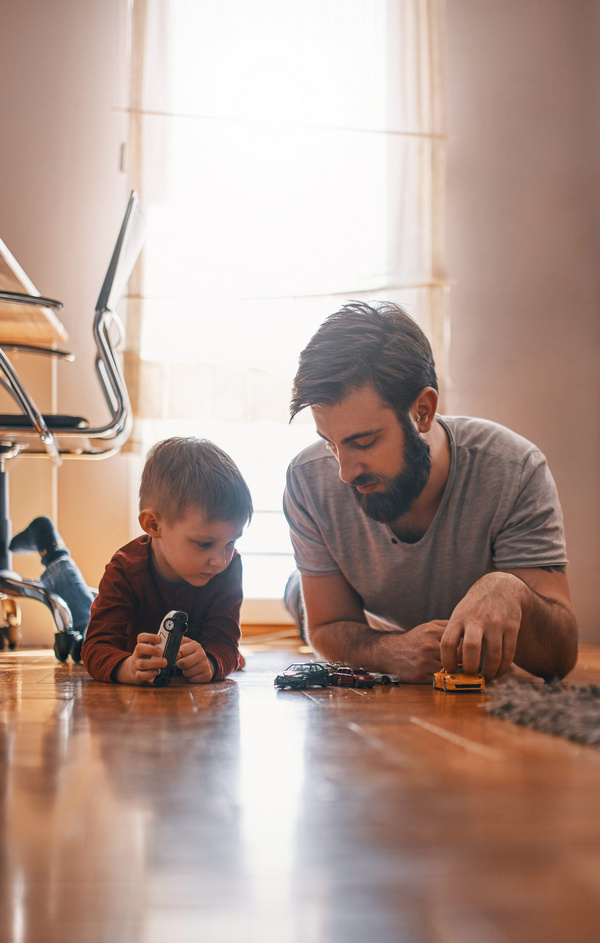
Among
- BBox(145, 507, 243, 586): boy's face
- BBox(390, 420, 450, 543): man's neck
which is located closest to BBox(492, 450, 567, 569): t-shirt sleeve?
BBox(390, 420, 450, 543): man's neck

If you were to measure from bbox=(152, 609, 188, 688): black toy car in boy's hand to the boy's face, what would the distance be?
0.54 ft

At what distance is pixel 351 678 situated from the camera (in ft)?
3.82

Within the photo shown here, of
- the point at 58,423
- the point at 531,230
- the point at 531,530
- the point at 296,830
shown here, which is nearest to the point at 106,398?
the point at 58,423

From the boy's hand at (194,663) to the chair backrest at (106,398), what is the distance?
68 cm

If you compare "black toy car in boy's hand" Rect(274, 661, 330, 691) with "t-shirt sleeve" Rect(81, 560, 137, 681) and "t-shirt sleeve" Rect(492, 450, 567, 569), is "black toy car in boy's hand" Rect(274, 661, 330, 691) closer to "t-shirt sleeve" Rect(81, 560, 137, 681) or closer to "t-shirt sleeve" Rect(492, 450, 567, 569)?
"t-shirt sleeve" Rect(81, 560, 137, 681)

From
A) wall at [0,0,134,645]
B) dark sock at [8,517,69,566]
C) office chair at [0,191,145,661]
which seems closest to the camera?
office chair at [0,191,145,661]

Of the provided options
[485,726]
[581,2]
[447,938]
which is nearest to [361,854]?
[447,938]

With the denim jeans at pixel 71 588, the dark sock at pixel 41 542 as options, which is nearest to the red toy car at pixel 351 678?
the denim jeans at pixel 71 588

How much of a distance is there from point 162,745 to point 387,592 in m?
0.74

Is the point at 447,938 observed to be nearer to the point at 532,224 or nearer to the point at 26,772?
the point at 26,772

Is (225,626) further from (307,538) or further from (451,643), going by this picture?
(451,643)

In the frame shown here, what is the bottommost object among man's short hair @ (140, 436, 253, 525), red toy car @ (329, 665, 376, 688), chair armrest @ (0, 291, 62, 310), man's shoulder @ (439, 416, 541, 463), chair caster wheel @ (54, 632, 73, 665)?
chair caster wheel @ (54, 632, 73, 665)

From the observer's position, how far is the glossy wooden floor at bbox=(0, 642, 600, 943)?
0.36 meters

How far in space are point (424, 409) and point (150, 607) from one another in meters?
0.58
